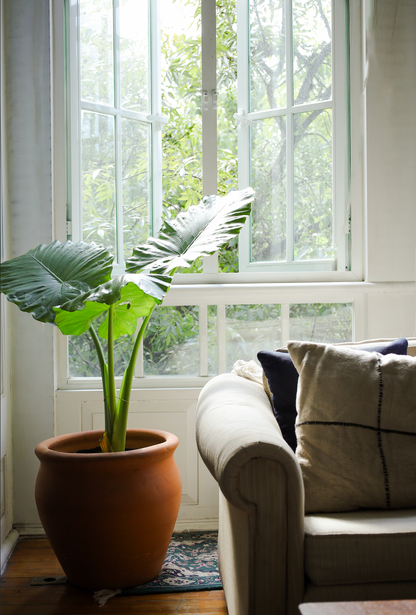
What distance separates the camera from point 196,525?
2225 mm

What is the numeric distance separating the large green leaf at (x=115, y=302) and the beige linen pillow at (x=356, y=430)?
47 centimetres

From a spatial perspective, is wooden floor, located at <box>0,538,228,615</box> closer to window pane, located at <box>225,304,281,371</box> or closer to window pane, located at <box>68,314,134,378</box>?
window pane, located at <box>68,314,134,378</box>

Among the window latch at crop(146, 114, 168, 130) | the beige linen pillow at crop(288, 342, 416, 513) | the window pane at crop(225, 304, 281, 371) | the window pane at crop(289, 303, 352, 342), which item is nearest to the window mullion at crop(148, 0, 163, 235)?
the window latch at crop(146, 114, 168, 130)

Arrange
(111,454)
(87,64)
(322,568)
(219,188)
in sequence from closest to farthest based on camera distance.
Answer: (322,568)
(111,454)
(87,64)
(219,188)

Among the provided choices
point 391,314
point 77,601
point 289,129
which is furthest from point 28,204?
point 391,314

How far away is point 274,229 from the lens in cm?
243

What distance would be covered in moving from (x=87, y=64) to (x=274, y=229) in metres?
1.09

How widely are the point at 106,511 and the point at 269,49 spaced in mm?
2026

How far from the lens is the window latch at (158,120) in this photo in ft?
7.84

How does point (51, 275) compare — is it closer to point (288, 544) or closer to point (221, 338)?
point (221, 338)

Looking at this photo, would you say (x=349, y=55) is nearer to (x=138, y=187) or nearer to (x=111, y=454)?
(x=138, y=187)

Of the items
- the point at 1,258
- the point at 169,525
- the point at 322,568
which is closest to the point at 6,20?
the point at 1,258

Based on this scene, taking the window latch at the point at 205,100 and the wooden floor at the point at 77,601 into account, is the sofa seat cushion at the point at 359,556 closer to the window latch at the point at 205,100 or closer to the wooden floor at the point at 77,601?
the wooden floor at the point at 77,601

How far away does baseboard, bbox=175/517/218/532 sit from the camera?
222 cm
